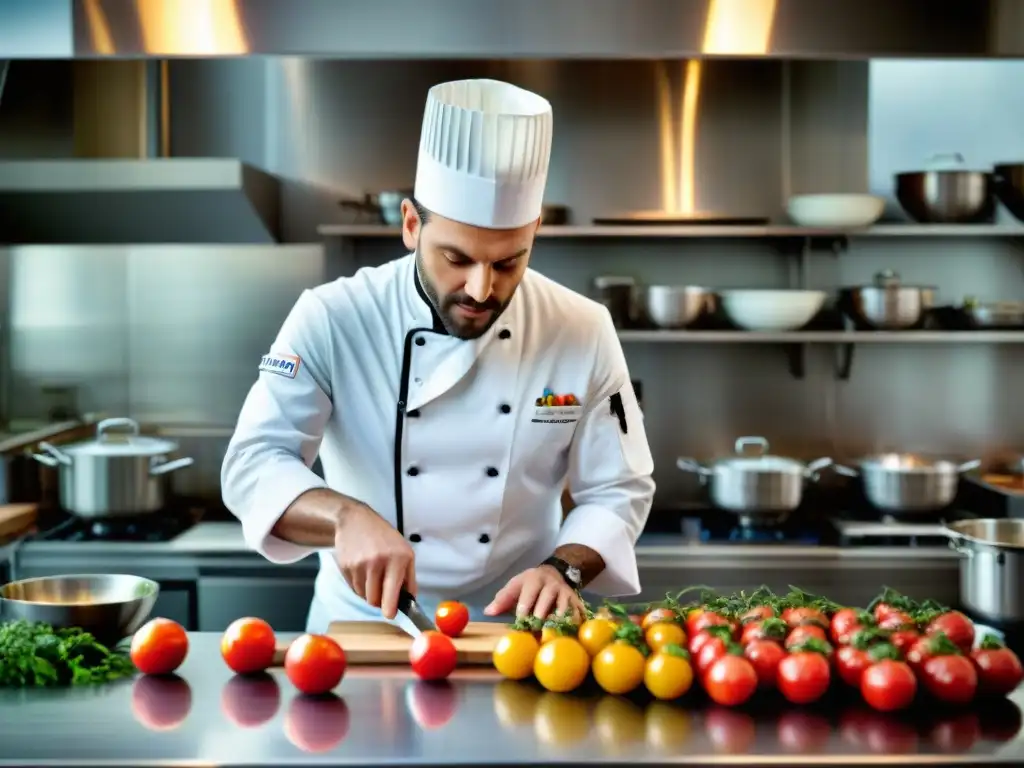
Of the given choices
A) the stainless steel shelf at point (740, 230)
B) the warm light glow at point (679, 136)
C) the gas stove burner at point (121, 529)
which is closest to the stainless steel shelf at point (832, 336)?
the stainless steel shelf at point (740, 230)

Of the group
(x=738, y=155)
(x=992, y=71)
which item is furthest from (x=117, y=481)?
(x=992, y=71)

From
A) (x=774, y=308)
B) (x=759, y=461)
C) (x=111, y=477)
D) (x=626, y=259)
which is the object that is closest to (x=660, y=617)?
(x=759, y=461)

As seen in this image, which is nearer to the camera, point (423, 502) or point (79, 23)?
point (79, 23)

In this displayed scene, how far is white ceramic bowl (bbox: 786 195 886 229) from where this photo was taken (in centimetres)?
420

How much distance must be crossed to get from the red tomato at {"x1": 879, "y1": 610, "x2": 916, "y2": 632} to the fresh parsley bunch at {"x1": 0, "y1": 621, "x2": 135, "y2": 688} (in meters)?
1.20

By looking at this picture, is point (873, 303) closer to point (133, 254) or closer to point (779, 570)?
point (779, 570)

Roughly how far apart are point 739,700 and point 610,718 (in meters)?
0.19

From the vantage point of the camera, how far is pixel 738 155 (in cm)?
452

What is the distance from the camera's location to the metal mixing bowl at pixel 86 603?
2039 mm

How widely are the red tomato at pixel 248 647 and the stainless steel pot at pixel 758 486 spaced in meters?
2.35

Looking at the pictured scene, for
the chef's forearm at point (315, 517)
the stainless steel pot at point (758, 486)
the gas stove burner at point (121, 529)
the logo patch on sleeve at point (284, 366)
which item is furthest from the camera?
the stainless steel pot at point (758, 486)

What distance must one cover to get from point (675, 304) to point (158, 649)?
2.60 m

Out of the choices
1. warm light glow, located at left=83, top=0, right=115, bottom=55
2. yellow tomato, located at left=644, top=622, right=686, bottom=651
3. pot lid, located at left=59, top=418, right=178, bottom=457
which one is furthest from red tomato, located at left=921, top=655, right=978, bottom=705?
pot lid, located at left=59, top=418, right=178, bottom=457

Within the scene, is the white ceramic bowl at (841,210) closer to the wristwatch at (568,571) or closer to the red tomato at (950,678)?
the wristwatch at (568,571)
